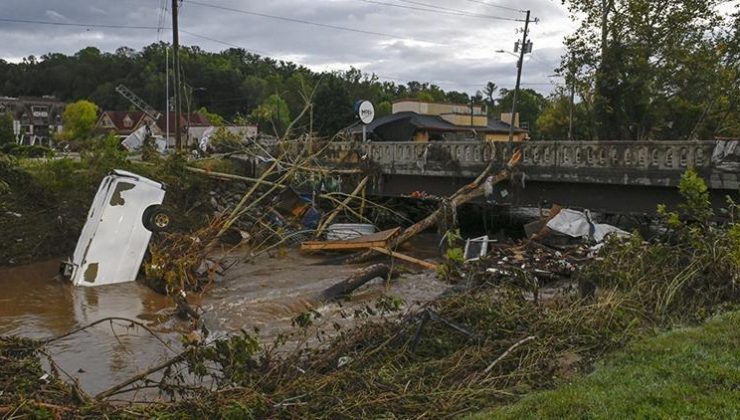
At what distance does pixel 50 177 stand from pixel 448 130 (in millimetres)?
31598

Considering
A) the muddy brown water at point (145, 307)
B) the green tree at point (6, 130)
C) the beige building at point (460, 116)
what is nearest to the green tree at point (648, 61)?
the muddy brown water at point (145, 307)

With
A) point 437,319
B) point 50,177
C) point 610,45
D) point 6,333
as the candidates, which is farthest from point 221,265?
point 610,45

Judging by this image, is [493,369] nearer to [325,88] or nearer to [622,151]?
[622,151]

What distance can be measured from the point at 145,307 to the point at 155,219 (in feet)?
7.52

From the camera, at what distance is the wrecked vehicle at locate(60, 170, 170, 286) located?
14.9 m

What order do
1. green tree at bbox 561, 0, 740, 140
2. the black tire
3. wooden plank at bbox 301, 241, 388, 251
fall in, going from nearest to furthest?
the black tire → wooden plank at bbox 301, 241, 388, 251 → green tree at bbox 561, 0, 740, 140

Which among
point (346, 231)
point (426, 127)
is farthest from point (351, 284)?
point (426, 127)

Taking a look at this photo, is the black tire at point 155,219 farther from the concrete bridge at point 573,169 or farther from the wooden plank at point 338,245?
the concrete bridge at point 573,169

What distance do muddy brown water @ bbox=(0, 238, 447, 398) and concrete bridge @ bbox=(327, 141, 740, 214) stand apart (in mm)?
5424

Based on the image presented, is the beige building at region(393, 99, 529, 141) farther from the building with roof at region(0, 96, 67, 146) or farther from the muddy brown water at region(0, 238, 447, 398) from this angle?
the building with roof at region(0, 96, 67, 146)

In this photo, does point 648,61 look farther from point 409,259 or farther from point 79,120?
point 79,120

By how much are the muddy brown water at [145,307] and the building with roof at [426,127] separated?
2293 cm

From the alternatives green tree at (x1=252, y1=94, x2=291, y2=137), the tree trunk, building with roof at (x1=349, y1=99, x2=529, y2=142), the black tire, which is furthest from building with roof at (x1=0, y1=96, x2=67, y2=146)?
the tree trunk

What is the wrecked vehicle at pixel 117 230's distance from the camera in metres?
14.9
